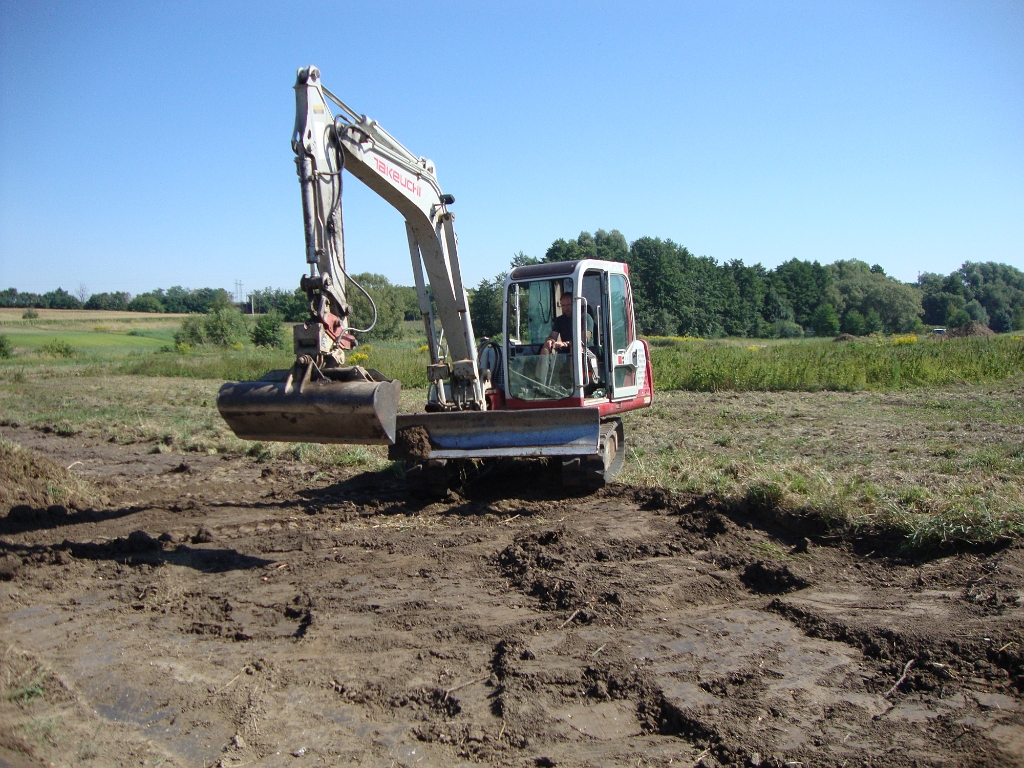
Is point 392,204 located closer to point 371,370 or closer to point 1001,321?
point 371,370

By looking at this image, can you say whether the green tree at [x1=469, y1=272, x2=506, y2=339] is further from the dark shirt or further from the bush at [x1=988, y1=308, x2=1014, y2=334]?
the bush at [x1=988, y1=308, x2=1014, y2=334]

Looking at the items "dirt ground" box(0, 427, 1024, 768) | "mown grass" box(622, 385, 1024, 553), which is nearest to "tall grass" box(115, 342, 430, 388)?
"mown grass" box(622, 385, 1024, 553)

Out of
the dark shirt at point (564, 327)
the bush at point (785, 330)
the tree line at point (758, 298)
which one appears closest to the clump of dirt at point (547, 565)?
the dark shirt at point (564, 327)

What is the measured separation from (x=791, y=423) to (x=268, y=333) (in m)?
34.1

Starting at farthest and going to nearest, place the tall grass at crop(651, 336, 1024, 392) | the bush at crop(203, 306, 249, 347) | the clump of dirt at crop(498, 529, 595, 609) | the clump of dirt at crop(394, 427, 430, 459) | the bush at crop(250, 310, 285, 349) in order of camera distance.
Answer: the bush at crop(203, 306, 249, 347)
the bush at crop(250, 310, 285, 349)
the tall grass at crop(651, 336, 1024, 392)
the clump of dirt at crop(394, 427, 430, 459)
the clump of dirt at crop(498, 529, 595, 609)

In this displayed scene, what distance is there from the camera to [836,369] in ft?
64.3

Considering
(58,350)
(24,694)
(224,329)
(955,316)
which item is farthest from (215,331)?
(955,316)

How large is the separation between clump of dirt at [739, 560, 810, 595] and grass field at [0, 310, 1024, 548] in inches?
43.5

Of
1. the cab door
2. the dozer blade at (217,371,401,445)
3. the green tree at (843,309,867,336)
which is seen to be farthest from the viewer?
the green tree at (843,309,867,336)

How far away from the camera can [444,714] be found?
11.6ft

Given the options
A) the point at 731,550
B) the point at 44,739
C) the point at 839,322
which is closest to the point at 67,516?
the point at 44,739

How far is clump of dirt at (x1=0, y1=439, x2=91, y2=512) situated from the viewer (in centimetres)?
750

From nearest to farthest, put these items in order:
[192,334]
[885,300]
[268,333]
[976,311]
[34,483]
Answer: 1. [34,483]
2. [268,333]
3. [192,334]
4. [976,311]
5. [885,300]

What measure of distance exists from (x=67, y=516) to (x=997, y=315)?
222 feet
